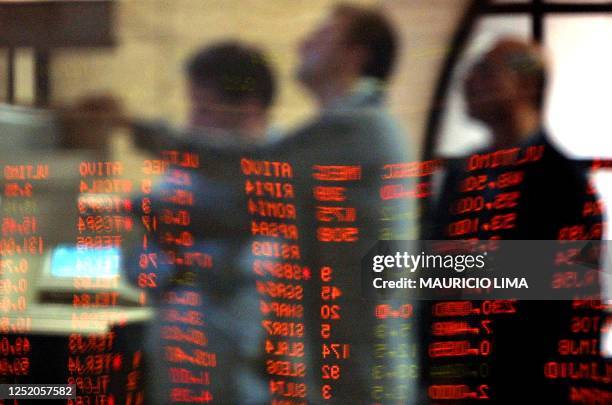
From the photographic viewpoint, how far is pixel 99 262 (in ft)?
4.29

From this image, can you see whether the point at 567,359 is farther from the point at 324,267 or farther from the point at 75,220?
the point at 75,220

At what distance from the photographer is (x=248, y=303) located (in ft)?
4.24

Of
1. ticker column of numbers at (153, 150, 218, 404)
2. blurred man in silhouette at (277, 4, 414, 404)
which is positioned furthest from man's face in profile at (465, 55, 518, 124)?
ticker column of numbers at (153, 150, 218, 404)

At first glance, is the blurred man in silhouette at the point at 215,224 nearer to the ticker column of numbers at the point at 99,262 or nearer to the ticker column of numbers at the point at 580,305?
the ticker column of numbers at the point at 99,262

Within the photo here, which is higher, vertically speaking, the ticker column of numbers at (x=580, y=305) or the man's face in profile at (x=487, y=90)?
the man's face in profile at (x=487, y=90)

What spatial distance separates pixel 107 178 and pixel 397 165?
496 millimetres

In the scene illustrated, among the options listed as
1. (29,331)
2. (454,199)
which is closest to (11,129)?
(29,331)

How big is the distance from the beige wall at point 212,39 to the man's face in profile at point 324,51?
17 millimetres

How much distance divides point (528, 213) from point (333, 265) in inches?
13.3

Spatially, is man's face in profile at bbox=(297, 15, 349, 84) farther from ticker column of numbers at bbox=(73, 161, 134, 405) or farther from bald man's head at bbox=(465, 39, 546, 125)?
ticker column of numbers at bbox=(73, 161, 134, 405)

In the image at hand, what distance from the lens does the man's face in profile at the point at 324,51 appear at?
1.29 meters

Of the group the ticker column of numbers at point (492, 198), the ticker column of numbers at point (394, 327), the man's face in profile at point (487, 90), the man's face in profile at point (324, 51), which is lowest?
the ticker column of numbers at point (394, 327)

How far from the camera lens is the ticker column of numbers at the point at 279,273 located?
1283mm

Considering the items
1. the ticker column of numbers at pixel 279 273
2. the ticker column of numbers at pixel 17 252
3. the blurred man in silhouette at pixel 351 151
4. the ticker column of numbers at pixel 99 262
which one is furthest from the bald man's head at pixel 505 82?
the ticker column of numbers at pixel 17 252
